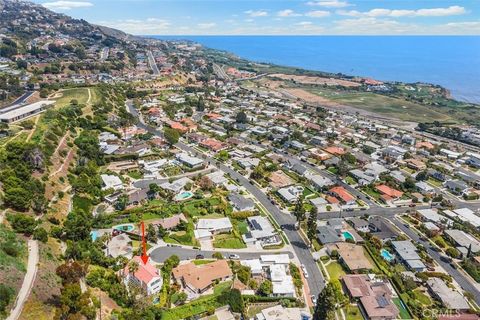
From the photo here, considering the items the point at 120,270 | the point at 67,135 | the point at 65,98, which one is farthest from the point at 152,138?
the point at 120,270

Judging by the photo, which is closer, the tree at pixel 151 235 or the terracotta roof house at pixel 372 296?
the terracotta roof house at pixel 372 296

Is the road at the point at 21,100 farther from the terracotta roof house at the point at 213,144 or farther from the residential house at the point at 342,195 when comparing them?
the residential house at the point at 342,195

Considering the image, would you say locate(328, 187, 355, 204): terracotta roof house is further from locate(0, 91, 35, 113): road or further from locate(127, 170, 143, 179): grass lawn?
locate(0, 91, 35, 113): road

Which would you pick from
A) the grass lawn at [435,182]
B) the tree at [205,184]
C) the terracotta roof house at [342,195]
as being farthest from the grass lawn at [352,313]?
the grass lawn at [435,182]

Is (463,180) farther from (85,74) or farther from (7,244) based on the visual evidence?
(85,74)

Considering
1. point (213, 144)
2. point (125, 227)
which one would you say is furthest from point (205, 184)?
point (213, 144)

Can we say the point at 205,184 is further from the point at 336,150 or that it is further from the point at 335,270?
the point at 336,150
